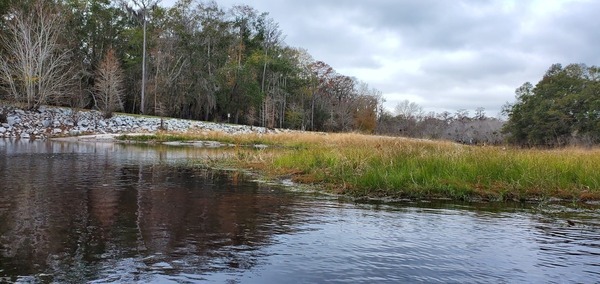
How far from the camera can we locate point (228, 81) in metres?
61.8

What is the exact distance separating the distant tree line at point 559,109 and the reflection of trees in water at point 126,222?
143ft

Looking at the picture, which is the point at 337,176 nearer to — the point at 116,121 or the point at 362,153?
the point at 362,153

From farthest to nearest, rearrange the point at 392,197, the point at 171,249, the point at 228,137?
1. the point at 228,137
2. the point at 392,197
3. the point at 171,249

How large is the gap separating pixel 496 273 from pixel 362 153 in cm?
767

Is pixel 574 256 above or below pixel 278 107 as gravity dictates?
below

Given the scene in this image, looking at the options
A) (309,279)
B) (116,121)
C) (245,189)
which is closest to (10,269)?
(309,279)

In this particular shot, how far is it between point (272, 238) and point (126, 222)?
2040 millimetres

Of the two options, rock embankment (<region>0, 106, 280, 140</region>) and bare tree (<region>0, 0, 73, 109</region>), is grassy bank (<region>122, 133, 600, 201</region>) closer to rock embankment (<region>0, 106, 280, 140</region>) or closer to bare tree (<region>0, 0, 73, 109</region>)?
rock embankment (<region>0, 106, 280, 140</region>)

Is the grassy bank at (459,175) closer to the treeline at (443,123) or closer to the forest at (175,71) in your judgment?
the forest at (175,71)

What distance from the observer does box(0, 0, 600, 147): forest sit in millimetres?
37594

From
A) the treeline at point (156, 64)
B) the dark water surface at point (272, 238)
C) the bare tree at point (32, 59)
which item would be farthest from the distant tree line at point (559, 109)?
the bare tree at point (32, 59)

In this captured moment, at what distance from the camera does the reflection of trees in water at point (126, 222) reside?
4.23 m

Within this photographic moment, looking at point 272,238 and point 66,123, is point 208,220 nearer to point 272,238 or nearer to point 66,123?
point 272,238

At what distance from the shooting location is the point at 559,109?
50156 mm
